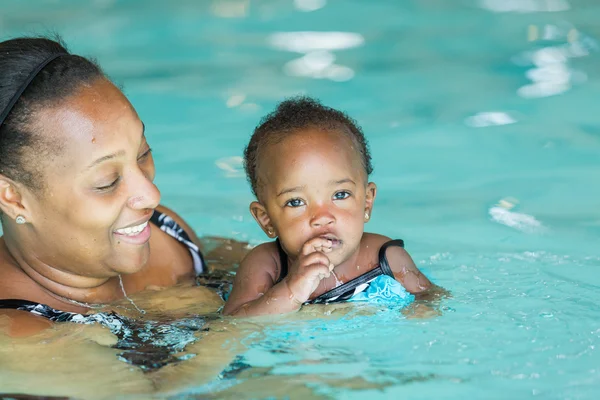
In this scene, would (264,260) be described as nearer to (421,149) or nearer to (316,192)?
(316,192)

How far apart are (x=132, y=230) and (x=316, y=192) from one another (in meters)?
0.65

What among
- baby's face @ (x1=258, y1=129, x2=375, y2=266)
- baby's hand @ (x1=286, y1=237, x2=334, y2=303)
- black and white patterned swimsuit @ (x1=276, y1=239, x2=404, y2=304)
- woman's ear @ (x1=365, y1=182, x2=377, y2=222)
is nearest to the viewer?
baby's hand @ (x1=286, y1=237, x2=334, y2=303)

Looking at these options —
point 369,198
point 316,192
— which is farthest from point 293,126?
point 369,198

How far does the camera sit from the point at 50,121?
3.04 metres

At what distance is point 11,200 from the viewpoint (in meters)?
3.12

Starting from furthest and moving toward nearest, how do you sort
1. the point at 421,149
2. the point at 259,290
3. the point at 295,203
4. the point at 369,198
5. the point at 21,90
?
the point at 421,149, the point at 369,198, the point at 259,290, the point at 295,203, the point at 21,90

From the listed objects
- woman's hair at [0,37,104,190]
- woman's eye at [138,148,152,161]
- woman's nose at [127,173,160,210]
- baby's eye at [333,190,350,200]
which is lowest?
baby's eye at [333,190,350,200]

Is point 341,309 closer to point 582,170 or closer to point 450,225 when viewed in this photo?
point 450,225

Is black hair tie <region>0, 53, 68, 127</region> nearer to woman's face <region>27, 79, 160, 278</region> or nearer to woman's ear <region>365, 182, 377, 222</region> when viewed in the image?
woman's face <region>27, 79, 160, 278</region>

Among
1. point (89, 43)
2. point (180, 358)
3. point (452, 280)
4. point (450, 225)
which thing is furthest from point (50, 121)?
point (89, 43)

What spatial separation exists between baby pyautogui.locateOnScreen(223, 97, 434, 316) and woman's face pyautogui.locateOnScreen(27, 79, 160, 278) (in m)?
0.45

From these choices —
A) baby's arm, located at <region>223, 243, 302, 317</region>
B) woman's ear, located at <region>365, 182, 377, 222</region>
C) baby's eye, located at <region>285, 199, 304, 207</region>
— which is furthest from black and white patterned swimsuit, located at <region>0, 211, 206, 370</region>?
woman's ear, located at <region>365, 182, 377, 222</region>

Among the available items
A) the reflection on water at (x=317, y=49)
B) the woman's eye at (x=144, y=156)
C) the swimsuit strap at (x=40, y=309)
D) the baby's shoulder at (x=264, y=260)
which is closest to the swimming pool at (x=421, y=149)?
the reflection on water at (x=317, y=49)

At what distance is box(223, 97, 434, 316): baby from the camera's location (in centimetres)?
330
